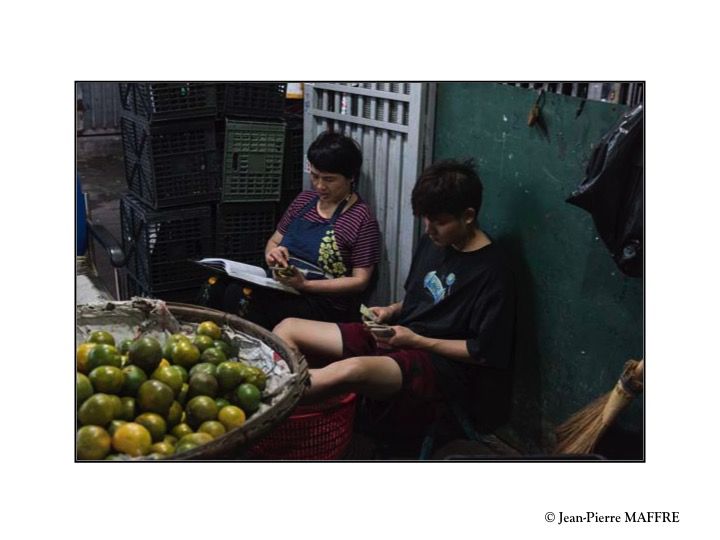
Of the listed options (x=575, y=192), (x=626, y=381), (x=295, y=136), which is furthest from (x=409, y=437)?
(x=295, y=136)

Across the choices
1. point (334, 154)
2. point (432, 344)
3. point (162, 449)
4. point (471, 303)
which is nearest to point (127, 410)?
point (162, 449)

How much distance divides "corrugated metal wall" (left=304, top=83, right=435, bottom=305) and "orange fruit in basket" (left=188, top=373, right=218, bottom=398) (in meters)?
1.15

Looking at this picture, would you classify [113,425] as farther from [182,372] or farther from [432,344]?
[432,344]

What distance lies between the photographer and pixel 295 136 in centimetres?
411

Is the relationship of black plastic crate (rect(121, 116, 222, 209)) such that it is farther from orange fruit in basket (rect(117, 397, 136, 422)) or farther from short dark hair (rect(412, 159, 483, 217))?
orange fruit in basket (rect(117, 397, 136, 422))

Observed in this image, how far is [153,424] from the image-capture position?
8.46 feet

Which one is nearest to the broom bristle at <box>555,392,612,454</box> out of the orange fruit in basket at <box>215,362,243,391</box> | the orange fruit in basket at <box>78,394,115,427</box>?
the orange fruit in basket at <box>215,362,243,391</box>

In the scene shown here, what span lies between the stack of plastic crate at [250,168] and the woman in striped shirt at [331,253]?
12.4 inches

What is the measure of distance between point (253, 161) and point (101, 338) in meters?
1.49

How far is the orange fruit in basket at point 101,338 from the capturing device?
283 cm

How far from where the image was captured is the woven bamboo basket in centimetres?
248

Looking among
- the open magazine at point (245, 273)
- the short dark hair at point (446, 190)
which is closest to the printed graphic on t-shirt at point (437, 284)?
the short dark hair at point (446, 190)

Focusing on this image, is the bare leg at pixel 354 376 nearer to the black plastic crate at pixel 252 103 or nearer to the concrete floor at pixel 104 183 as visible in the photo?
the concrete floor at pixel 104 183

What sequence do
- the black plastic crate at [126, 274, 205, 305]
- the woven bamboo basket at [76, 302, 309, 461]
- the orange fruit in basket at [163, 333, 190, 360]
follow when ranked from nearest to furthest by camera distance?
the woven bamboo basket at [76, 302, 309, 461] < the orange fruit in basket at [163, 333, 190, 360] < the black plastic crate at [126, 274, 205, 305]
